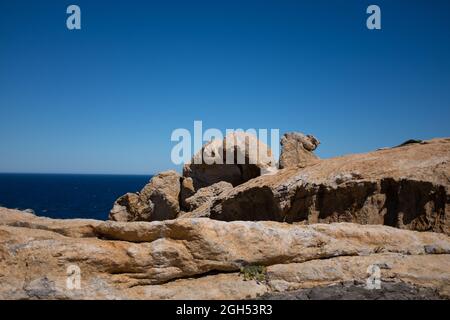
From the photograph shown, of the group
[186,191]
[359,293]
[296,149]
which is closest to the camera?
[359,293]

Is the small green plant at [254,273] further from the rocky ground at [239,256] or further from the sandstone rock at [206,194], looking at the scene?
the sandstone rock at [206,194]

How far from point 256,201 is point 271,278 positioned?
10.6 m

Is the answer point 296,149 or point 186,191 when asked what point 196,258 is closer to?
point 296,149

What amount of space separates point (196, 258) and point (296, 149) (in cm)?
1900

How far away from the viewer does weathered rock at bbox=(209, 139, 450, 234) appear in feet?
53.6

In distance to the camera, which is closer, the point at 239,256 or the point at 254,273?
the point at 254,273

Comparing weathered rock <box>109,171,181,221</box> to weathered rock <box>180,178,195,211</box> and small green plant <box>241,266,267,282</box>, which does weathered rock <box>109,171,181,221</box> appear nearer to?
weathered rock <box>180,178,195,211</box>

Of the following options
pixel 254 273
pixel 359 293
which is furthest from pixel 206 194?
pixel 359 293

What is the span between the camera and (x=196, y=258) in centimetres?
1242

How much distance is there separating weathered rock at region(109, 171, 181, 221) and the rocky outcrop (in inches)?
817

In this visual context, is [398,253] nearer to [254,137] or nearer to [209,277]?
[209,277]

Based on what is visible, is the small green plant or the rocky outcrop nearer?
the rocky outcrop

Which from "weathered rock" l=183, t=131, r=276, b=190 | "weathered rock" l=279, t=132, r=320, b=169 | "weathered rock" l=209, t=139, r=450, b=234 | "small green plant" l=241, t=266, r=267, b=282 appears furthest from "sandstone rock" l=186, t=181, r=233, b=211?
"small green plant" l=241, t=266, r=267, b=282

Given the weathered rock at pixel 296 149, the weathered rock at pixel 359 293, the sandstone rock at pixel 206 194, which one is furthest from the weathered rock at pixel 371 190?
the sandstone rock at pixel 206 194
